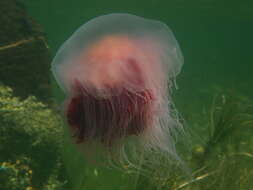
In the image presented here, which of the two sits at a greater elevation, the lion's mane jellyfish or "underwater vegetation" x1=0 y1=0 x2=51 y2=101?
the lion's mane jellyfish

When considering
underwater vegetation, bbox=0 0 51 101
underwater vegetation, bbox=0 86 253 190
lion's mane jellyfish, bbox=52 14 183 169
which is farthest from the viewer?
underwater vegetation, bbox=0 0 51 101

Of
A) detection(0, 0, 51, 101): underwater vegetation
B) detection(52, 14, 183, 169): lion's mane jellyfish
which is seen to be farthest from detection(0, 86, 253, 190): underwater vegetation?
detection(52, 14, 183, 169): lion's mane jellyfish

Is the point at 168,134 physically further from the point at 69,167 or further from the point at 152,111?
the point at 69,167

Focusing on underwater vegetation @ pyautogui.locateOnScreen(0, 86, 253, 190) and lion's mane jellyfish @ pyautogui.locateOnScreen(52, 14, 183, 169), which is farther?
underwater vegetation @ pyautogui.locateOnScreen(0, 86, 253, 190)

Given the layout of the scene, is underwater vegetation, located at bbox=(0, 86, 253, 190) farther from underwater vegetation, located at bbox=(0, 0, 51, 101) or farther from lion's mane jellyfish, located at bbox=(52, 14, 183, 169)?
lion's mane jellyfish, located at bbox=(52, 14, 183, 169)

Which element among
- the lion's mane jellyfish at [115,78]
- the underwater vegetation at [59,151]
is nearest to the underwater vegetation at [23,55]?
the underwater vegetation at [59,151]

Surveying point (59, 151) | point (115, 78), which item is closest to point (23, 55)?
point (59, 151)

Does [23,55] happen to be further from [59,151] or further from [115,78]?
[115,78]

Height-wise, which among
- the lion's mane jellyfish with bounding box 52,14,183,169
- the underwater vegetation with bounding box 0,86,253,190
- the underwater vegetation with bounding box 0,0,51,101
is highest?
the lion's mane jellyfish with bounding box 52,14,183,169
